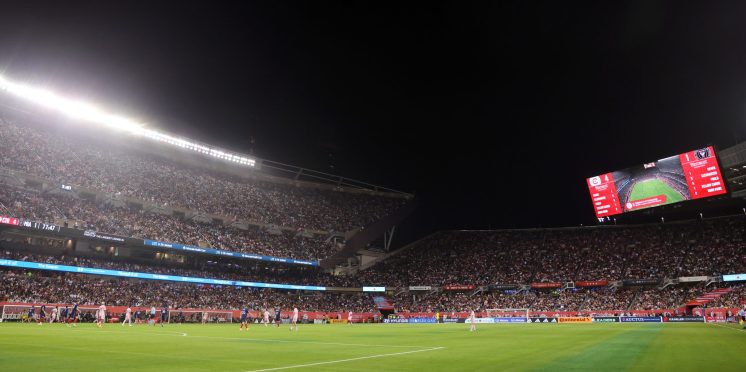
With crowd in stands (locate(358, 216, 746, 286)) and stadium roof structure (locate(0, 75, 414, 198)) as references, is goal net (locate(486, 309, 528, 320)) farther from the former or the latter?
stadium roof structure (locate(0, 75, 414, 198))

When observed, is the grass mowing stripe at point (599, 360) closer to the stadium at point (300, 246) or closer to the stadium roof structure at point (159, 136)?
the stadium at point (300, 246)

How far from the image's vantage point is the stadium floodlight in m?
57.8

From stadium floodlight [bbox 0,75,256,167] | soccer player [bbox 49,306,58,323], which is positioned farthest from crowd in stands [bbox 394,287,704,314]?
soccer player [bbox 49,306,58,323]

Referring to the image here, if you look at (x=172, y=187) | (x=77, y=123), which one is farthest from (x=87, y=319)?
(x=77, y=123)

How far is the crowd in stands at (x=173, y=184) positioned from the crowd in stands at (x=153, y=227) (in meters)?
2.38

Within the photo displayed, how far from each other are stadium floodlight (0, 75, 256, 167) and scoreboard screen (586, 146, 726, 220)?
198 ft

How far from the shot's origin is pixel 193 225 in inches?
2618

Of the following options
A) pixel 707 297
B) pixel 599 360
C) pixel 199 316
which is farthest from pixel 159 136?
pixel 707 297

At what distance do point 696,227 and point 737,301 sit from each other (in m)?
23.0

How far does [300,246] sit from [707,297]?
57.9 metres

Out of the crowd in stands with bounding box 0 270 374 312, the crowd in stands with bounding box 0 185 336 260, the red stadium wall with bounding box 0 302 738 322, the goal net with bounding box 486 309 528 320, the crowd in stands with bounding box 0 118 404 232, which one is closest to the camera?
the crowd in stands with bounding box 0 270 374 312

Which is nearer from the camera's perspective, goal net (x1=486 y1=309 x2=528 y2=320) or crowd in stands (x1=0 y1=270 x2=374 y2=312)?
crowd in stands (x1=0 y1=270 x2=374 y2=312)

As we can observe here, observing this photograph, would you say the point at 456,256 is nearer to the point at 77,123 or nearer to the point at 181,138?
the point at 181,138
